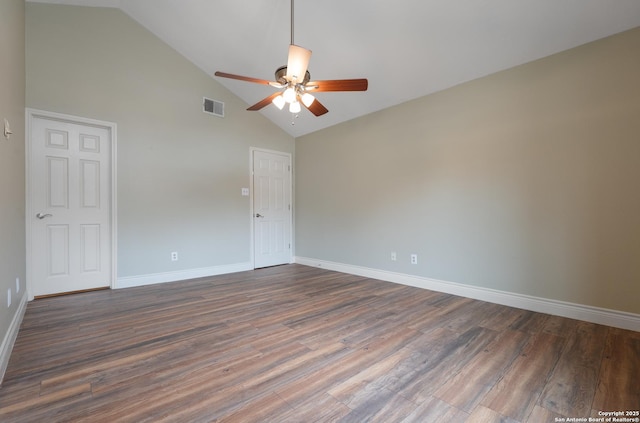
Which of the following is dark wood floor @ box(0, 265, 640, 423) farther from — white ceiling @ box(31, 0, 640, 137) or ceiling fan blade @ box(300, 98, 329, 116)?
white ceiling @ box(31, 0, 640, 137)

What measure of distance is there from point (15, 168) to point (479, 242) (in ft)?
15.5

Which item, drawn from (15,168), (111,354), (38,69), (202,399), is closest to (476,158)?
(202,399)

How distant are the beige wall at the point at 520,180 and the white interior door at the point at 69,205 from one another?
362 cm

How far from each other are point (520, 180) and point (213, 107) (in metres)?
4.41

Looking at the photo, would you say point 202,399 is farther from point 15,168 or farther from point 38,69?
point 38,69

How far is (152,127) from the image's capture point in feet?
13.3

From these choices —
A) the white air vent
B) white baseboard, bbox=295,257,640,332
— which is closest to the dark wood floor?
white baseboard, bbox=295,257,640,332

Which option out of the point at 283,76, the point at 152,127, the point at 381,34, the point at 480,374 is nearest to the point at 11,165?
the point at 152,127

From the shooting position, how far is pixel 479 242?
3357 mm

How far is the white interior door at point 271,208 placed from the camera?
518 centimetres

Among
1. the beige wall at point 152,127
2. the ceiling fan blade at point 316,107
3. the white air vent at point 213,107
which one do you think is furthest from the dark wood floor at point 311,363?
the white air vent at point 213,107

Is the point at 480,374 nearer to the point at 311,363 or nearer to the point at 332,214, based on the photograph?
the point at 311,363

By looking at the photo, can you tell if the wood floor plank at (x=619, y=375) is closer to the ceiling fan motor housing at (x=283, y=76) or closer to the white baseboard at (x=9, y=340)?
the ceiling fan motor housing at (x=283, y=76)

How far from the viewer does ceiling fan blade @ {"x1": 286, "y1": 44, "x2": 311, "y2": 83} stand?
2.15 meters
